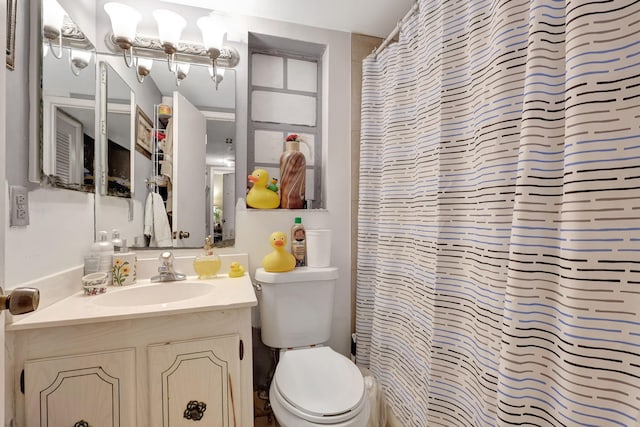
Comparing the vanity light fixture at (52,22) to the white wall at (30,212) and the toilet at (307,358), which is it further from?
the toilet at (307,358)

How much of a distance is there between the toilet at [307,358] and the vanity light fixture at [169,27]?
47.6 inches

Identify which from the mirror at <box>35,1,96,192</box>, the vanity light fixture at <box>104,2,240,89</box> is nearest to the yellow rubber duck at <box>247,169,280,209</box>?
the vanity light fixture at <box>104,2,240,89</box>

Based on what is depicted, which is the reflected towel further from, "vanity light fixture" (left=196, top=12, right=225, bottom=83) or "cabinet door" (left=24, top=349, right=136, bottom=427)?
"vanity light fixture" (left=196, top=12, right=225, bottom=83)

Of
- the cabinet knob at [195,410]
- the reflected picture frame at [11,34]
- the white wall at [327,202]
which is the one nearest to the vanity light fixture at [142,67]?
the white wall at [327,202]

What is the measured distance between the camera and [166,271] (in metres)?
1.34

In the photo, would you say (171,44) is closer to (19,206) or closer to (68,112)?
(68,112)

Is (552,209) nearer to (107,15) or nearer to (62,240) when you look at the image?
(62,240)

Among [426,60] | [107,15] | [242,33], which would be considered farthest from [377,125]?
[107,15]

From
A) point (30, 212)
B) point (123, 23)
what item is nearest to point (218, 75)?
point (123, 23)

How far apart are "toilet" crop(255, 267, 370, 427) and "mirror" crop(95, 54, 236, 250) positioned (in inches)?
17.1

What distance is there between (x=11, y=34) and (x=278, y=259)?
1.21 metres

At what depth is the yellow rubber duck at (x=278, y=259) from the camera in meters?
1.44

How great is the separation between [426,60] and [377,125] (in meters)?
0.46

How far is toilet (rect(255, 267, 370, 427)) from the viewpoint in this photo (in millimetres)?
1025
